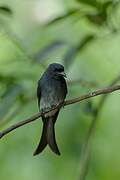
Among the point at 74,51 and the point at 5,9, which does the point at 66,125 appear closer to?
the point at 74,51

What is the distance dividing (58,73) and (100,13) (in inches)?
12.8

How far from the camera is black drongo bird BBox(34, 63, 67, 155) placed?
262cm

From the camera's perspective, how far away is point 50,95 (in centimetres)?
279

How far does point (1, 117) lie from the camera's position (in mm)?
2635

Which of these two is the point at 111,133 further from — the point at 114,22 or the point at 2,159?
the point at 114,22

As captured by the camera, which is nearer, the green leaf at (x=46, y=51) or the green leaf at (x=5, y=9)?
the green leaf at (x=5, y=9)

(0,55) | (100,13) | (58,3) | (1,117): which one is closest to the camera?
(1,117)

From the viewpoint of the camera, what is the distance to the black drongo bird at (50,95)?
8.61 feet

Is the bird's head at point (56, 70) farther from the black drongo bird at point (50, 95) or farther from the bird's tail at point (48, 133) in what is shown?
the bird's tail at point (48, 133)

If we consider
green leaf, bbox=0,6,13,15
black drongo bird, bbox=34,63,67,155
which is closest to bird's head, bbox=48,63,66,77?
black drongo bird, bbox=34,63,67,155

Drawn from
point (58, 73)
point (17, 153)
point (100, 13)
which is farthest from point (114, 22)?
point (17, 153)

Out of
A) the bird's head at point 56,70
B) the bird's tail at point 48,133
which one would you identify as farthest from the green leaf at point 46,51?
the bird's tail at point 48,133

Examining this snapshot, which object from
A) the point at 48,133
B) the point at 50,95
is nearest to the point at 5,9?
Result: the point at 50,95

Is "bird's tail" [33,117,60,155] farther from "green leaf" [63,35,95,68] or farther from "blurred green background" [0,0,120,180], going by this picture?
"blurred green background" [0,0,120,180]
